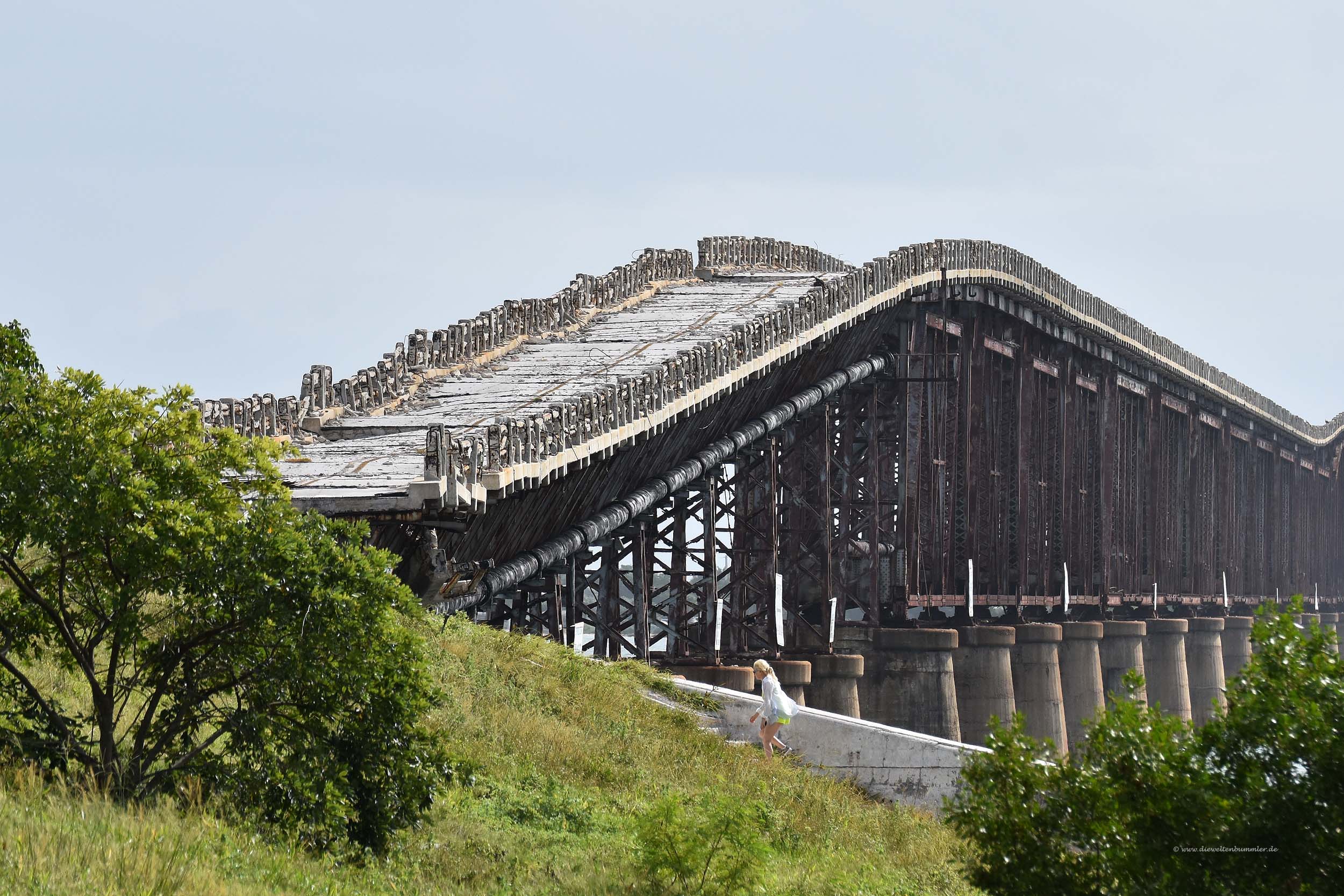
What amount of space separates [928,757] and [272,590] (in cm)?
1551

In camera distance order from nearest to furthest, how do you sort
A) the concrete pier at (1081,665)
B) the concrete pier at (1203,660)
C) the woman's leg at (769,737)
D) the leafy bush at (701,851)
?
the leafy bush at (701,851) → the woman's leg at (769,737) → the concrete pier at (1081,665) → the concrete pier at (1203,660)

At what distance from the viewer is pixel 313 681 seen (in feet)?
38.8

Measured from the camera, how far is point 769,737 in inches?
906

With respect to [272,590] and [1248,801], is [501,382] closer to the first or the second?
[272,590]

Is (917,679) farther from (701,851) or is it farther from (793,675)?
(701,851)

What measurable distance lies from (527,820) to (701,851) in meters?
2.31

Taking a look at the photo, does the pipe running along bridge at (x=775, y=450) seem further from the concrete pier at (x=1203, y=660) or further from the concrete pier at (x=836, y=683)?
the concrete pier at (x=1203, y=660)

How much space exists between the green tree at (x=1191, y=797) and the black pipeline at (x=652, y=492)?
42.8 feet

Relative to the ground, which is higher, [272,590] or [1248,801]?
[272,590]

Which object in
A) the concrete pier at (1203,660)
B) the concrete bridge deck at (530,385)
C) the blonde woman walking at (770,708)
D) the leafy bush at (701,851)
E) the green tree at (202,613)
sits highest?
the concrete bridge deck at (530,385)

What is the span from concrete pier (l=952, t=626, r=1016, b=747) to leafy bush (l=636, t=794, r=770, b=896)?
34.5 m

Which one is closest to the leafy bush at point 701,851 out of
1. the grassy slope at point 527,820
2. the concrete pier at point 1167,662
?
the grassy slope at point 527,820

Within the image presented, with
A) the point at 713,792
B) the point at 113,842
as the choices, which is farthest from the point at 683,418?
the point at 113,842

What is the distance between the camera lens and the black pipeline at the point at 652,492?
2653 cm
